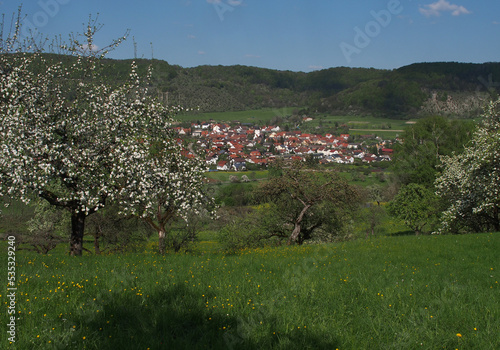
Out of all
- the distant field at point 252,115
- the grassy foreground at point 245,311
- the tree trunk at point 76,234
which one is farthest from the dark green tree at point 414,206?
the distant field at point 252,115

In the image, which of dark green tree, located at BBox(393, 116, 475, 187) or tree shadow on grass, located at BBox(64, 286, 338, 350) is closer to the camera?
tree shadow on grass, located at BBox(64, 286, 338, 350)

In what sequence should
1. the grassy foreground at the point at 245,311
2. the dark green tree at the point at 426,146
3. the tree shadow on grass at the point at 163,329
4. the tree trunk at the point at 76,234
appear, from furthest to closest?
the dark green tree at the point at 426,146
the tree trunk at the point at 76,234
the grassy foreground at the point at 245,311
the tree shadow on grass at the point at 163,329

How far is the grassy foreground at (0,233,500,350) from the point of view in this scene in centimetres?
480

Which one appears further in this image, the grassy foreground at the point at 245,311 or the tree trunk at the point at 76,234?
the tree trunk at the point at 76,234

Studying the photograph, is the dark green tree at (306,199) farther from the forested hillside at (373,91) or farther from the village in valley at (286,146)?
the forested hillside at (373,91)

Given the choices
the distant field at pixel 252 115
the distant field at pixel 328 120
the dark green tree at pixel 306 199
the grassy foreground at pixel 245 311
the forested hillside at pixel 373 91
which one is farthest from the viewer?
the distant field at pixel 252 115

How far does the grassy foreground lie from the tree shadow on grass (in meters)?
0.02

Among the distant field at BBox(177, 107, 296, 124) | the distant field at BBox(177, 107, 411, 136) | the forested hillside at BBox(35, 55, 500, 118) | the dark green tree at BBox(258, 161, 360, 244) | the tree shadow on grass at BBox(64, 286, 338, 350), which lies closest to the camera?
the tree shadow on grass at BBox(64, 286, 338, 350)

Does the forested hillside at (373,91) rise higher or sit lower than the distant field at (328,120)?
higher

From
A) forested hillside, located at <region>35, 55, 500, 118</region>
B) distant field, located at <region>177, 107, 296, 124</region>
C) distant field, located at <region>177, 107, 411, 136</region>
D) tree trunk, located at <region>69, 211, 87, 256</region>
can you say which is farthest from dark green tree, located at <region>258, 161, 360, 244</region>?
distant field, located at <region>177, 107, 296, 124</region>

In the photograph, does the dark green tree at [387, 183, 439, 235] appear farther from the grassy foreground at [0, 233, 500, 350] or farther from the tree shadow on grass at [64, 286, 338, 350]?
the tree shadow on grass at [64, 286, 338, 350]

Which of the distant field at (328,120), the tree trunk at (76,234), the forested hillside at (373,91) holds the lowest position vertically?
the tree trunk at (76,234)

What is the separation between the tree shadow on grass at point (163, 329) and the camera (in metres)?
4.62

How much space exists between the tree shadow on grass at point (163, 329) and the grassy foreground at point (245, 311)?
0.6 inches
